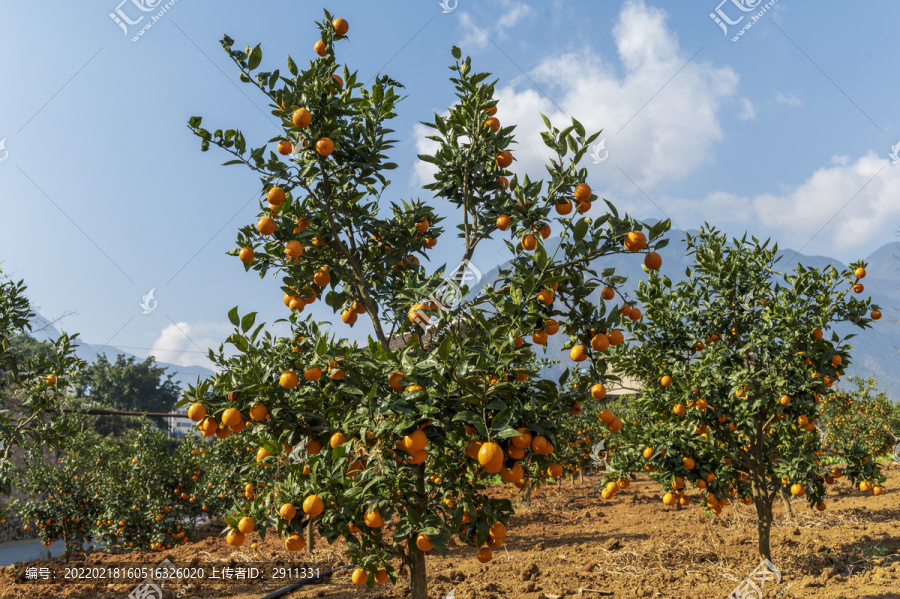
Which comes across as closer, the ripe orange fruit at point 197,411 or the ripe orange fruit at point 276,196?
the ripe orange fruit at point 197,411

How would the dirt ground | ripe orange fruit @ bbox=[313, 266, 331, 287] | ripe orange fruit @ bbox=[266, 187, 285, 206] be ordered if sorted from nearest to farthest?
ripe orange fruit @ bbox=[266, 187, 285, 206] < ripe orange fruit @ bbox=[313, 266, 331, 287] < the dirt ground

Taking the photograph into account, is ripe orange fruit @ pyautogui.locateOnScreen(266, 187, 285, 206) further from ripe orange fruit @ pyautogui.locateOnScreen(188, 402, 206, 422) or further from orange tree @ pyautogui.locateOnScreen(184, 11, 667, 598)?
→ ripe orange fruit @ pyautogui.locateOnScreen(188, 402, 206, 422)

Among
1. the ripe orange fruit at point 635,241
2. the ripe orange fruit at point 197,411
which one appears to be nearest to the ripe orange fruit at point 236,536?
the ripe orange fruit at point 197,411

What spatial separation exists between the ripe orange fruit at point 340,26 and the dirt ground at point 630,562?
4.65 metres

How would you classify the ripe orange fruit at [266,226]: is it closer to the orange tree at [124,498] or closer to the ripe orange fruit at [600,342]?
the ripe orange fruit at [600,342]

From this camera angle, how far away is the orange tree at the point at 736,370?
185 inches

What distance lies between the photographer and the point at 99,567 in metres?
6.87

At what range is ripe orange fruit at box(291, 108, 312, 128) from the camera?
268 cm

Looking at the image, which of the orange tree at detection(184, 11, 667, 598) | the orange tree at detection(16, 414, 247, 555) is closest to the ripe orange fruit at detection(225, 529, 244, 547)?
the orange tree at detection(184, 11, 667, 598)

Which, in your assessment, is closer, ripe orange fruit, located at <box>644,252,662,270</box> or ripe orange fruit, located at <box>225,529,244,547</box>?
ripe orange fruit, located at <box>225,529,244,547</box>

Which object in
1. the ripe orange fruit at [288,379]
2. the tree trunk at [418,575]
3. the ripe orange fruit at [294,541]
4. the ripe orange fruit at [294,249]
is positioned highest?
the ripe orange fruit at [294,249]

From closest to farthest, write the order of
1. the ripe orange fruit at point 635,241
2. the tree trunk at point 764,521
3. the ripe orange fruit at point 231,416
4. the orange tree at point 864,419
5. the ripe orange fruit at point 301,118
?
the ripe orange fruit at point 231,416
the ripe orange fruit at point 635,241
the ripe orange fruit at point 301,118
the tree trunk at point 764,521
the orange tree at point 864,419

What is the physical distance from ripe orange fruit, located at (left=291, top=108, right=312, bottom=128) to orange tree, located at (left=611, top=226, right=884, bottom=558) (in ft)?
10.6

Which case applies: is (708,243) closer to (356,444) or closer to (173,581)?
(356,444)
